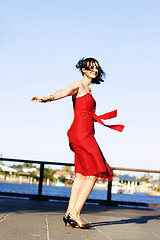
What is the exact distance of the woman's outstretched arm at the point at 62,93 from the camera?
3.68 meters

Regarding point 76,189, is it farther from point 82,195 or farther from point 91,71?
point 91,71

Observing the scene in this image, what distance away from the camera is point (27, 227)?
3.90 meters

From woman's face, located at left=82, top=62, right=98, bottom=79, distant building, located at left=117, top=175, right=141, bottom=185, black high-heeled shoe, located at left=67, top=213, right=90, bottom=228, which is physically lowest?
black high-heeled shoe, located at left=67, top=213, right=90, bottom=228

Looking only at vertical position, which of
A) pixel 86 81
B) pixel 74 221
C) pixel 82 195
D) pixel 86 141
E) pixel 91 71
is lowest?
pixel 74 221

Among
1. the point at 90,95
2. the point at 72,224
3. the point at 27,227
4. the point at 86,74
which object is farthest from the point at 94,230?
the point at 86,74

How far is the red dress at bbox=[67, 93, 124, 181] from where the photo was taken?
402cm

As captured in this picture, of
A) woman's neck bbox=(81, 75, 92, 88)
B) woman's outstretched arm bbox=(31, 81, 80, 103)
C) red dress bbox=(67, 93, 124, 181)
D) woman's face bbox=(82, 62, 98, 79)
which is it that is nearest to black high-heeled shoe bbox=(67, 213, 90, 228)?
red dress bbox=(67, 93, 124, 181)

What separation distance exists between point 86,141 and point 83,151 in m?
0.11

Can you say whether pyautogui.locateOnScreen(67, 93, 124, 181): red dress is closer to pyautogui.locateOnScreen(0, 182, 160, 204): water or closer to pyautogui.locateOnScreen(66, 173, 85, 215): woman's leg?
pyautogui.locateOnScreen(66, 173, 85, 215): woman's leg

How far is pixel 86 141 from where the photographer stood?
4059 mm

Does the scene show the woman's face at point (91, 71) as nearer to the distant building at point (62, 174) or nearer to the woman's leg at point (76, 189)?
the woman's leg at point (76, 189)

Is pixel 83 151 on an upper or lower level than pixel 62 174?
upper

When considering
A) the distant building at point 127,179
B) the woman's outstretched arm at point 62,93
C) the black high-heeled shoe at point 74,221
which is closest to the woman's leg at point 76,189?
the black high-heeled shoe at point 74,221

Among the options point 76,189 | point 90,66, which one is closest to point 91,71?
point 90,66
